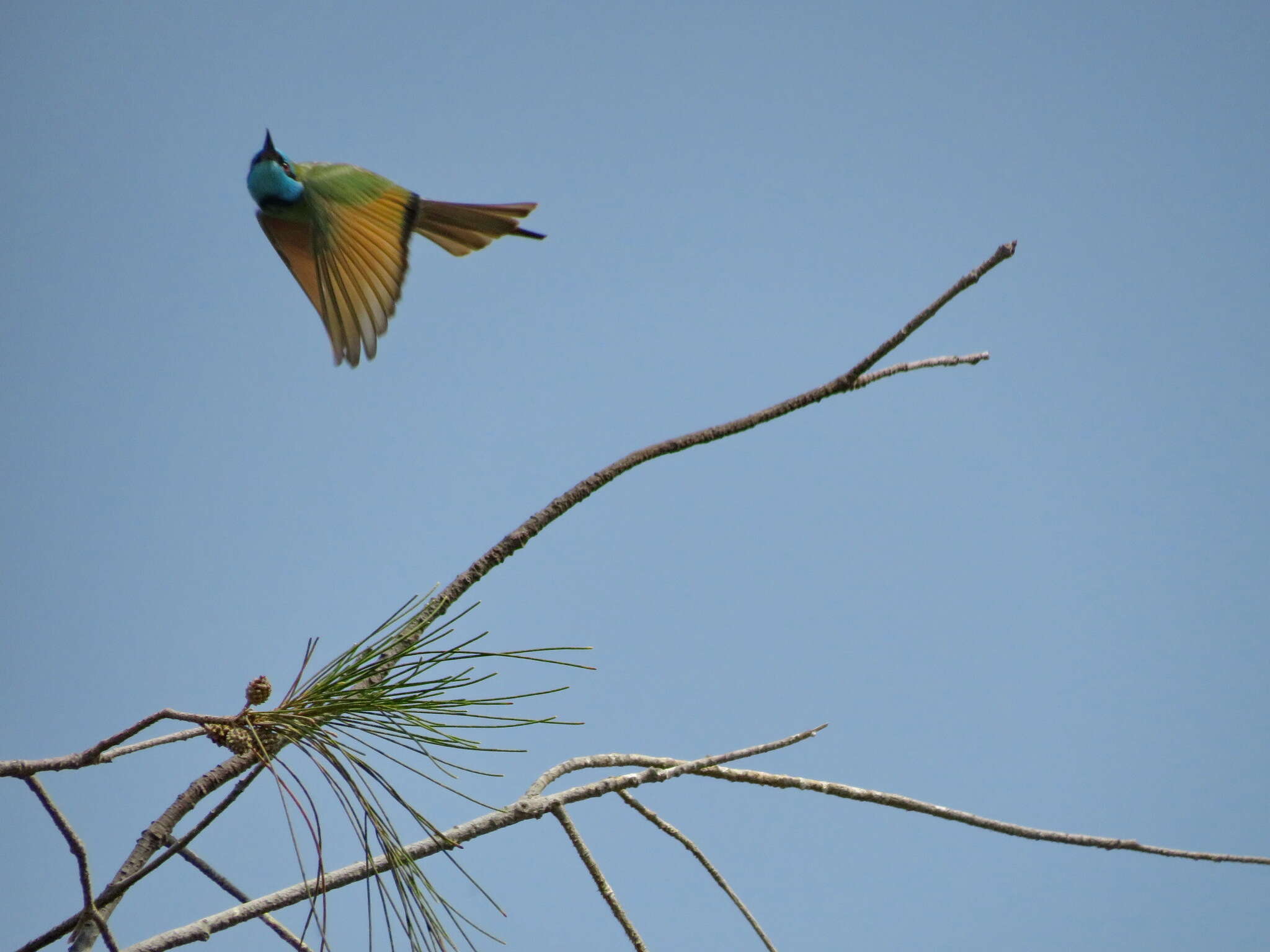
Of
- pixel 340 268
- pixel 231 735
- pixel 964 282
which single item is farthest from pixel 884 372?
pixel 340 268

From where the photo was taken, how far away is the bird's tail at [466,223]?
0.84 meters

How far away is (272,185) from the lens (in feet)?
2.80

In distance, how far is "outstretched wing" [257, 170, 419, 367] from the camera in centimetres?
77

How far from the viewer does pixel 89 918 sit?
40 cm

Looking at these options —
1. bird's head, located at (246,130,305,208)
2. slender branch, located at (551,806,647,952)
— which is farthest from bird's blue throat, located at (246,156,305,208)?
slender branch, located at (551,806,647,952)

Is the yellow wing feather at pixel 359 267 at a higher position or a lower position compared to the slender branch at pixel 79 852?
higher

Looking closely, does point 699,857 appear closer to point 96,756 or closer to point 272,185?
point 96,756

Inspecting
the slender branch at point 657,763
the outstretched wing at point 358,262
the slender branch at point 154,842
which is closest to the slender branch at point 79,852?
the slender branch at point 154,842

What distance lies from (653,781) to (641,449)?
0.46 ft


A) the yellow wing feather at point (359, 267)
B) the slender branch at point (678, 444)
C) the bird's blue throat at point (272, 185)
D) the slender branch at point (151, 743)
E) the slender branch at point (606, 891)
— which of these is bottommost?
the slender branch at point (606, 891)

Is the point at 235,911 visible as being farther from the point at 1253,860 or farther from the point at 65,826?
the point at 1253,860

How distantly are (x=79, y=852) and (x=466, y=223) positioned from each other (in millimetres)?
564

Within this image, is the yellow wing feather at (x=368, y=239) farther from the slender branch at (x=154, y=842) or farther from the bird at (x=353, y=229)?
the slender branch at (x=154, y=842)

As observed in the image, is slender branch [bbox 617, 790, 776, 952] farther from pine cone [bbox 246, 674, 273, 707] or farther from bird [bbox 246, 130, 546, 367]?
bird [bbox 246, 130, 546, 367]
